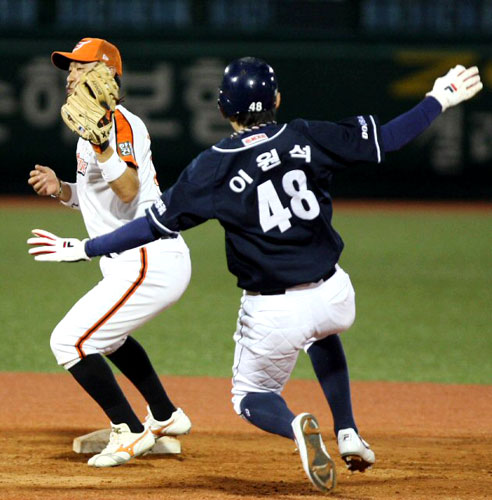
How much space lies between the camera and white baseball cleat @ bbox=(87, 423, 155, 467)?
480 cm

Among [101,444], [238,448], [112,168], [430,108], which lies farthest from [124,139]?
[238,448]

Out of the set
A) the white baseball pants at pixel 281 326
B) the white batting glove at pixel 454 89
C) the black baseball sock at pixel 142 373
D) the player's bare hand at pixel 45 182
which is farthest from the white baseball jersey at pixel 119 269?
the white batting glove at pixel 454 89

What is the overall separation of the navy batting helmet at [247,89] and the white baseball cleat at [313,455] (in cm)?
123

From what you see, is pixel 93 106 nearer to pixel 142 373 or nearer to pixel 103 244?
pixel 103 244

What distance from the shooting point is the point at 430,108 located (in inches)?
170

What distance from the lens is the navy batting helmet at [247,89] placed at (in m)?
4.19

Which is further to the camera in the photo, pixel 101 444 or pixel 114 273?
pixel 101 444

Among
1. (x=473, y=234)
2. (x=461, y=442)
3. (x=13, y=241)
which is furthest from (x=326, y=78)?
(x=461, y=442)

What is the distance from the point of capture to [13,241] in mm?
14156

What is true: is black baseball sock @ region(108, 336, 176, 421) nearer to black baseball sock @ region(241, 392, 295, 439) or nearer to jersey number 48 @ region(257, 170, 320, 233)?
black baseball sock @ region(241, 392, 295, 439)

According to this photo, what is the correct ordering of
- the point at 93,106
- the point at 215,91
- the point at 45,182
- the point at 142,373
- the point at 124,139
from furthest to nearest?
the point at 215,91
the point at 142,373
the point at 45,182
the point at 124,139
the point at 93,106

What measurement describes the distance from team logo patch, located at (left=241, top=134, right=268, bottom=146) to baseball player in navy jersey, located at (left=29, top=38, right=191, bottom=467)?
2.14ft

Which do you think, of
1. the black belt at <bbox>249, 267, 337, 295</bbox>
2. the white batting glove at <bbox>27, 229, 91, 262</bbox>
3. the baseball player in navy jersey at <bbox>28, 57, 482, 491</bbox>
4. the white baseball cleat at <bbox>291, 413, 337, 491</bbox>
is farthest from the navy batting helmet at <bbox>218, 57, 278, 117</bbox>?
the white baseball cleat at <bbox>291, 413, 337, 491</bbox>

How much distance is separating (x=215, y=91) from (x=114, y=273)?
1289 centimetres
